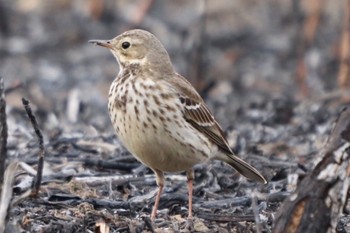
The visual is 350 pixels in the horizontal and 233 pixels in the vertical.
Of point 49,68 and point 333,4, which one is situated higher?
point 333,4

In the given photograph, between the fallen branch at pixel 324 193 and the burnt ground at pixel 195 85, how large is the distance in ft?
0.58

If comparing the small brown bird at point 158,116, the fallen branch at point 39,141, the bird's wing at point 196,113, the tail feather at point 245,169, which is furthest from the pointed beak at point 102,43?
the fallen branch at point 39,141

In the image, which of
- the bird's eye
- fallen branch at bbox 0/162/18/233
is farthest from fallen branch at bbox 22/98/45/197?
the bird's eye

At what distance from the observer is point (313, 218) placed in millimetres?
5805

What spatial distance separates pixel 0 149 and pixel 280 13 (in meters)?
12.1

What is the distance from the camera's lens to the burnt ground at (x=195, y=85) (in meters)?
7.29

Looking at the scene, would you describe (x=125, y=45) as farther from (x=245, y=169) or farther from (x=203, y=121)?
(x=245, y=169)

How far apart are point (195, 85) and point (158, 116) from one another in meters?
5.50

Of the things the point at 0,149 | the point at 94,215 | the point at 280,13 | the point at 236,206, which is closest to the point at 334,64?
the point at 280,13

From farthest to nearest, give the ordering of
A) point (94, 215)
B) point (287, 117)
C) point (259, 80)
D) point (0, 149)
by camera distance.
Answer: point (259, 80), point (287, 117), point (94, 215), point (0, 149)

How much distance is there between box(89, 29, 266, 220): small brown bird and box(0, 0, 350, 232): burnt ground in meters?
0.39

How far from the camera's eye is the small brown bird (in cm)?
706

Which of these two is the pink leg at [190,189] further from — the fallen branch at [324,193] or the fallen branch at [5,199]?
the fallen branch at [5,199]

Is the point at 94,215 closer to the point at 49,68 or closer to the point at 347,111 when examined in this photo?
the point at 347,111
